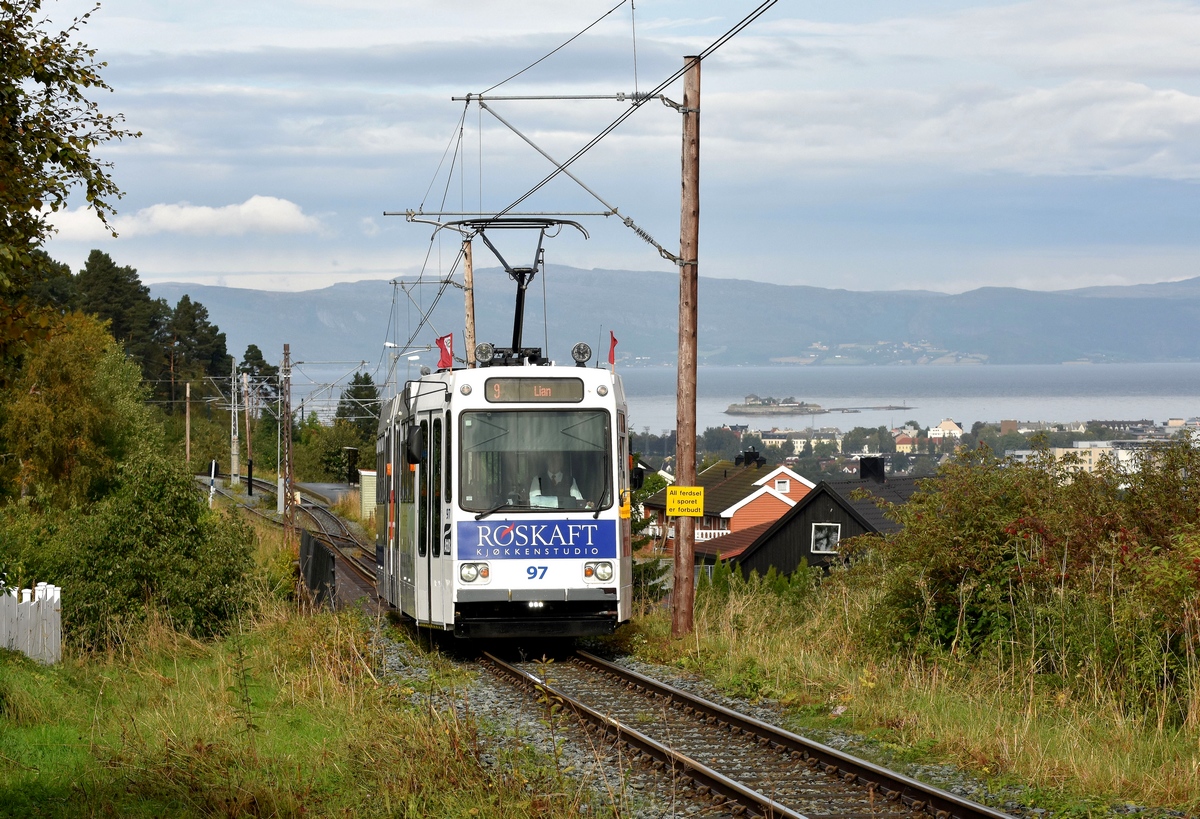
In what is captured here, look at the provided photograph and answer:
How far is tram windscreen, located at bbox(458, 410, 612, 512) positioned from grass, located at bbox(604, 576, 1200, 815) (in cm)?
218

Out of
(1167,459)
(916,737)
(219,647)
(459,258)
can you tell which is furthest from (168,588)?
(459,258)

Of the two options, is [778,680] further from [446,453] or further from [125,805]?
[125,805]

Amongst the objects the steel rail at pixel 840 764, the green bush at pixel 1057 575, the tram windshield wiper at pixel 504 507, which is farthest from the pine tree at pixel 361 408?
the steel rail at pixel 840 764

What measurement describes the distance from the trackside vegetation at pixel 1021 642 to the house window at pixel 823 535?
4353cm

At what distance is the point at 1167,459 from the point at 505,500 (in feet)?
21.8

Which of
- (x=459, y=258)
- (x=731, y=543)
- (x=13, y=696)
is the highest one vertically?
(x=459, y=258)

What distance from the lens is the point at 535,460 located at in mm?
Answer: 14367

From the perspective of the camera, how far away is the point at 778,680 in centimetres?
1209

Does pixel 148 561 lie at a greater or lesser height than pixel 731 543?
greater

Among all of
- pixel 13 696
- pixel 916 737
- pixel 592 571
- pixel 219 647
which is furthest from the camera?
pixel 219 647

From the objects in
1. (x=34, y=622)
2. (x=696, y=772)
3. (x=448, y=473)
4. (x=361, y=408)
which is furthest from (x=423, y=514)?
(x=361, y=408)

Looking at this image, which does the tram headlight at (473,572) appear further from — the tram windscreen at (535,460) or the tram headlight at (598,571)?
the tram headlight at (598,571)

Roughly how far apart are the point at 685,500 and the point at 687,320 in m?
2.21

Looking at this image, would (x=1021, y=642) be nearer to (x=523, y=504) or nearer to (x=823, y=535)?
(x=523, y=504)
